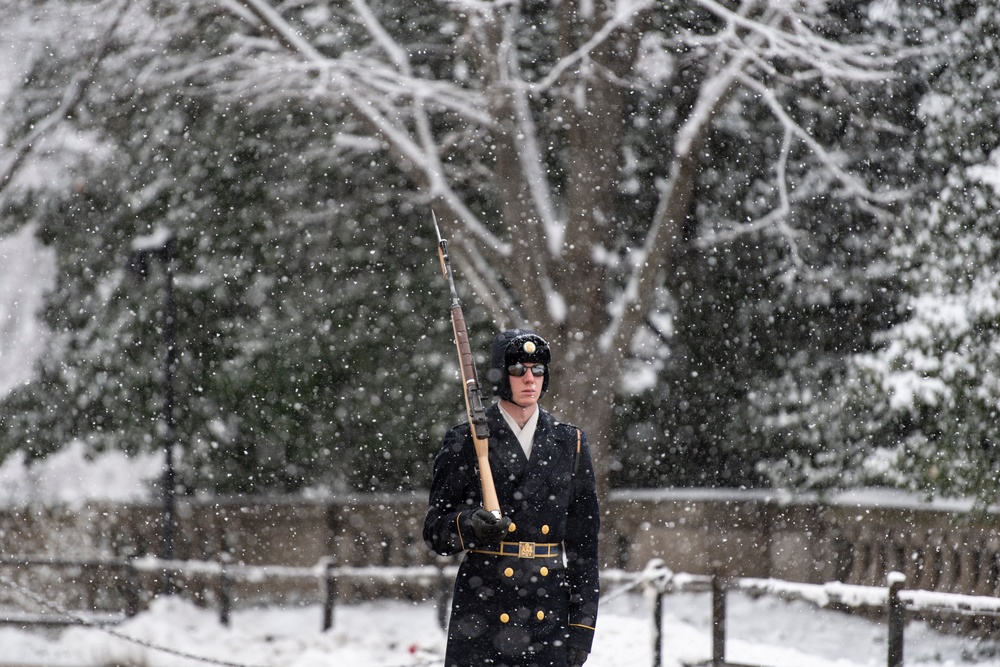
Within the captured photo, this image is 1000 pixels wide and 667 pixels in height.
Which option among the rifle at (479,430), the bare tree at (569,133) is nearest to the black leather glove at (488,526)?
the rifle at (479,430)

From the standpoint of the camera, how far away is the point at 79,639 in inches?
452

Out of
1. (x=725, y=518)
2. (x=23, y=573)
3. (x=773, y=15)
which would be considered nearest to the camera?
(x=773, y=15)

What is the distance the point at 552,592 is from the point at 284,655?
7.38 m

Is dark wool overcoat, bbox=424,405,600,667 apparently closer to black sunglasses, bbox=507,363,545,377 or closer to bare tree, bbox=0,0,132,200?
black sunglasses, bbox=507,363,545,377

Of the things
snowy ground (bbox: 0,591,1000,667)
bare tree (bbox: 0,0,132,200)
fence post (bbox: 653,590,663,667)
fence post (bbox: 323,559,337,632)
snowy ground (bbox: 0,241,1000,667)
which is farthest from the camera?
bare tree (bbox: 0,0,132,200)

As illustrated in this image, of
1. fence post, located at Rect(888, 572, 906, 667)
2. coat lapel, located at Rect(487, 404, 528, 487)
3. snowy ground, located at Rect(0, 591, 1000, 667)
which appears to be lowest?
snowy ground, located at Rect(0, 591, 1000, 667)

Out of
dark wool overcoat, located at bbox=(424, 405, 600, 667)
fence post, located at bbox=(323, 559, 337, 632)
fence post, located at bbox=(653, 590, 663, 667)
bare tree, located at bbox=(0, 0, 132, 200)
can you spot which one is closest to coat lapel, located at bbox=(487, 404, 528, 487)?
dark wool overcoat, located at bbox=(424, 405, 600, 667)

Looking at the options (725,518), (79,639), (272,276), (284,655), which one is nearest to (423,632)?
(284,655)

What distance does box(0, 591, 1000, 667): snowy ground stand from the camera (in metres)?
11.0

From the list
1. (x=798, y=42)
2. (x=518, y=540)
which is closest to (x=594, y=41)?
(x=798, y=42)

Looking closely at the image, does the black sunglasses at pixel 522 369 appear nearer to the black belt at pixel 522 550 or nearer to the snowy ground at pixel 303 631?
the black belt at pixel 522 550

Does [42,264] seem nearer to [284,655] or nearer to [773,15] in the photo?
[284,655]

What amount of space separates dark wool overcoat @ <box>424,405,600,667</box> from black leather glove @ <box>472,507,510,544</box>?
12cm

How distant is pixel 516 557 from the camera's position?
4621mm
